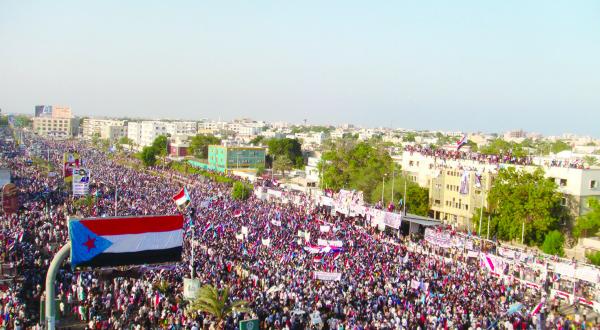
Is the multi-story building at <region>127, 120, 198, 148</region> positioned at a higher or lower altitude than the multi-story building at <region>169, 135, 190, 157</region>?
higher

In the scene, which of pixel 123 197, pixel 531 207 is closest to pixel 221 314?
pixel 531 207

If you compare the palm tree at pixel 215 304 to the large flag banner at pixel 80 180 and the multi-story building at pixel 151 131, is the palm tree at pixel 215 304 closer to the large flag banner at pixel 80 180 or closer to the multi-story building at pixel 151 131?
the large flag banner at pixel 80 180

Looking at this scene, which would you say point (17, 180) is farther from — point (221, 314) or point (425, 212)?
point (221, 314)

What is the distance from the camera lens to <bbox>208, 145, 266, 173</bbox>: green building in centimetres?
9169

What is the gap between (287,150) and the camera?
97.8 m

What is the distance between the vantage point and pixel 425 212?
4966 cm

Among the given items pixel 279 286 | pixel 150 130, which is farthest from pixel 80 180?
pixel 150 130

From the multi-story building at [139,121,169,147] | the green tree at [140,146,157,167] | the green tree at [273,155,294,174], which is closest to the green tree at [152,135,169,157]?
the green tree at [140,146,157,167]

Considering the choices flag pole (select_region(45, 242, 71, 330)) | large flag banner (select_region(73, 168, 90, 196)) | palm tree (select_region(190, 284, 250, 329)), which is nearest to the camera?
flag pole (select_region(45, 242, 71, 330))

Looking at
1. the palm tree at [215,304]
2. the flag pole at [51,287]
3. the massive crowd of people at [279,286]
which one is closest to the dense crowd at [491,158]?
the massive crowd of people at [279,286]

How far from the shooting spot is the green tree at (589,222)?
119 ft

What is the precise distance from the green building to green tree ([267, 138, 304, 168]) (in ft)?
8.30

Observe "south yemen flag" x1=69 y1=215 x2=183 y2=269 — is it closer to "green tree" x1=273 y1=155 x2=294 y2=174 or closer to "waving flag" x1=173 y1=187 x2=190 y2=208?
"waving flag" x1=173 y1=187 x2=190 y2=208

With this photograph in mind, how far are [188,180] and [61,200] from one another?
28098 millimetres
